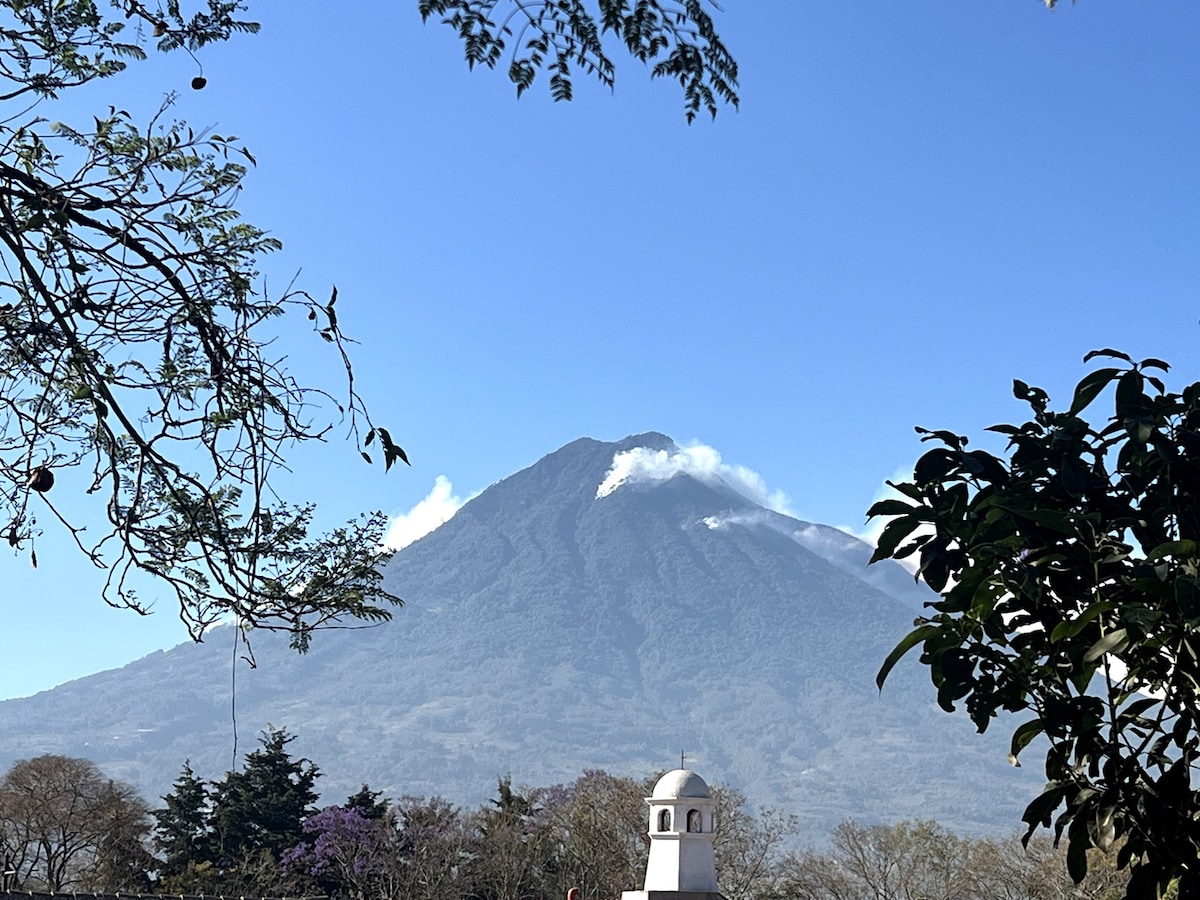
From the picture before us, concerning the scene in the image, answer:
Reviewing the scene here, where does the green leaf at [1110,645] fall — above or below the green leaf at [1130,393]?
below

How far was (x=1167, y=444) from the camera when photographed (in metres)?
6.40

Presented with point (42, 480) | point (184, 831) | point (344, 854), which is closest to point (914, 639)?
point (42, 480)

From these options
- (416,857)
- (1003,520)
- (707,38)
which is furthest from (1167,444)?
(416,857)

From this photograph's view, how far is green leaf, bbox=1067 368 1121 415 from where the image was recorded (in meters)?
6.86

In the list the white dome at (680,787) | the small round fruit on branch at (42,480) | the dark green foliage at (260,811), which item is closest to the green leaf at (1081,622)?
the small round fruit on branch at (42,480)

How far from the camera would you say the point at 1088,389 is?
22.8 ft

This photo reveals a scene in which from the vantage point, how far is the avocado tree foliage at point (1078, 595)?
6.26 metres

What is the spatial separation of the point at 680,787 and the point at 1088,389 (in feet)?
90.6

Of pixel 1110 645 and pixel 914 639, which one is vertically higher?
pixel 914 639

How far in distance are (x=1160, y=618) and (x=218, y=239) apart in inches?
147

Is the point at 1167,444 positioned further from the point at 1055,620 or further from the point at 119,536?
the point at 119,536

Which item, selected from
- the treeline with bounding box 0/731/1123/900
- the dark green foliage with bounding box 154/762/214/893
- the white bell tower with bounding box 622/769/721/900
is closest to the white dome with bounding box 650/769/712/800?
the white bell tower with bounding box 622/769/721/900

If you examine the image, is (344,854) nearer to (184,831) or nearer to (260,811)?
(260,811)

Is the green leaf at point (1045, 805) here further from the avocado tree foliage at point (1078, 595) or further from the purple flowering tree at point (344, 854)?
the purple flowering tree at point (344, 854)
